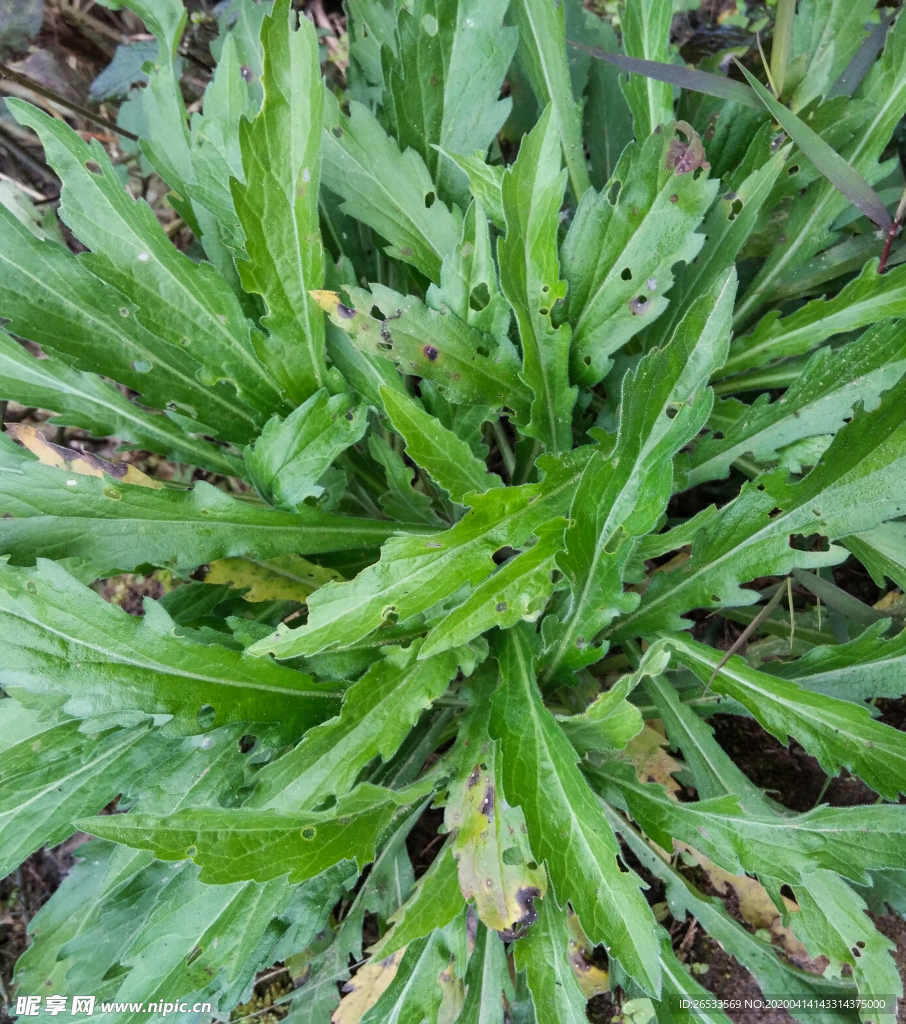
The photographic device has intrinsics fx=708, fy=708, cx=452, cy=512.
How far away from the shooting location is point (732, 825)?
94cm

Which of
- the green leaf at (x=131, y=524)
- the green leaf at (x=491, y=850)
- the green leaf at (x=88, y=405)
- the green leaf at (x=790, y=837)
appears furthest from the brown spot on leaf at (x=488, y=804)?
the green leaf at (x=88, y=405)

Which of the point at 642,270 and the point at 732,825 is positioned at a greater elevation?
the point at 642,270

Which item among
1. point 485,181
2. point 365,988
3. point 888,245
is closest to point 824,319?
point 888,245

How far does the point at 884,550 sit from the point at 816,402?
263 millimetres

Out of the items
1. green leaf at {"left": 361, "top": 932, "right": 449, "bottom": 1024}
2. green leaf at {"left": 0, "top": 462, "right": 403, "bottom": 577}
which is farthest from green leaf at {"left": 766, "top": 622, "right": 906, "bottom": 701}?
green leaf at {"left": 0, "top": 462, "right": 403, "bottom": 577}

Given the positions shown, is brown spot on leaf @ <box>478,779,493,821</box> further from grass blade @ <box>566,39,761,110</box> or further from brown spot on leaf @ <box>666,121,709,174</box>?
grass blade @ <box>566,39,761,110</box>

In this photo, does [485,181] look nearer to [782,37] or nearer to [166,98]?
[782,37]

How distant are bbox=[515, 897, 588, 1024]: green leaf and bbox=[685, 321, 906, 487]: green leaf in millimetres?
674

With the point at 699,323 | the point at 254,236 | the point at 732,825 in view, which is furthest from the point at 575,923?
the point at 254,236

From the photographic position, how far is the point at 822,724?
935 millimetres

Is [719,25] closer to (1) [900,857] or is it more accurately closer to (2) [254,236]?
(2) [254,236]

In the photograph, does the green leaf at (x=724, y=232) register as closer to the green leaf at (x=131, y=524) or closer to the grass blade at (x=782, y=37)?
the grass blade at (x=782, y=37)

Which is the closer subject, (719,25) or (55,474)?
(55,474)

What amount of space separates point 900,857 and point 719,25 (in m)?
1.45
